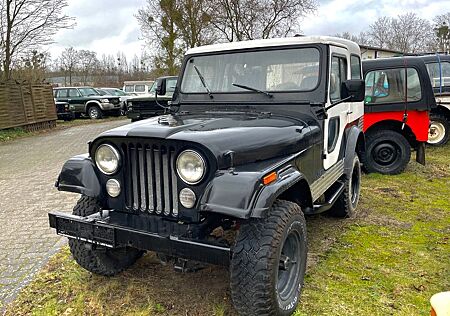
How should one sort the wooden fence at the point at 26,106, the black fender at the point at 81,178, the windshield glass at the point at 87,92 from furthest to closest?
the windshield glass at the point at 87,92, the wooden fence at the point at 26,106, the black fender at the point at 81,178

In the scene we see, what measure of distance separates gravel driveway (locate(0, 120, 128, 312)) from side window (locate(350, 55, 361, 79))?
13.0ft

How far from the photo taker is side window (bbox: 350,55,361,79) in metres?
4.98

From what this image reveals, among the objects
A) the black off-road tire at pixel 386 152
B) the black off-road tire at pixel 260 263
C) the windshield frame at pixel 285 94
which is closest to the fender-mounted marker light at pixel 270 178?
the black off-road tire at pixel 260 263

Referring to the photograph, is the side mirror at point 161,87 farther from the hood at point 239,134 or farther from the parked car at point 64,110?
the parked car at point 64,110

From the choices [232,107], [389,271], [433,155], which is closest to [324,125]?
[232,107]

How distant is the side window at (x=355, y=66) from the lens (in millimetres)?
4984

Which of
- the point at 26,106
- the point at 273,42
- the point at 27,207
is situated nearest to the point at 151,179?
the point at 273,42

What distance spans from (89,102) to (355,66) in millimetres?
16847

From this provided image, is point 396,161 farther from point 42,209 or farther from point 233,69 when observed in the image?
point 42,209

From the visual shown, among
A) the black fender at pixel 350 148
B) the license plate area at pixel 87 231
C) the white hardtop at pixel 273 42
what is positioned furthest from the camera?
the black fender at pixel 350 148

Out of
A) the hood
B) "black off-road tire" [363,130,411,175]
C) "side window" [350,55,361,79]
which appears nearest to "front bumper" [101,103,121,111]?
"black off-road tire" [363,130,411,175]

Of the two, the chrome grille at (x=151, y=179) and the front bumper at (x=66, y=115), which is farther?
the front bumper at (x=66, y=115)

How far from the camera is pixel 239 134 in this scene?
9.18 ft

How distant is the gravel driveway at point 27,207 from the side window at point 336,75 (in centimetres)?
321
